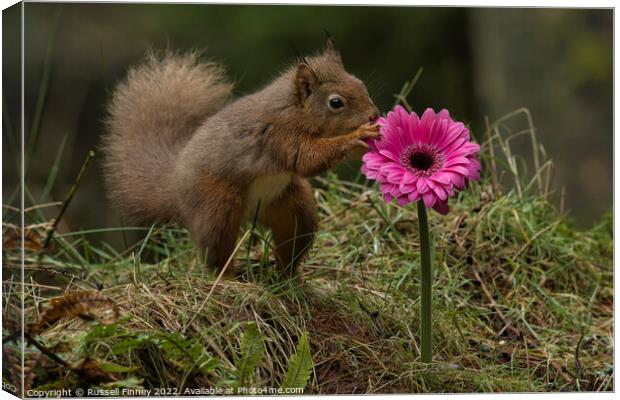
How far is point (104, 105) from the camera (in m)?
4.14

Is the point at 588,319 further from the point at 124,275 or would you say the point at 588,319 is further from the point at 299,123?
the point at 124,275

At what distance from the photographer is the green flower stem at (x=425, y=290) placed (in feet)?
10.1

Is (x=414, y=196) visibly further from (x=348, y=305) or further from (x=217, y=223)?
(x=217, y=223)

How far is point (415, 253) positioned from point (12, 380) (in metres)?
1.64

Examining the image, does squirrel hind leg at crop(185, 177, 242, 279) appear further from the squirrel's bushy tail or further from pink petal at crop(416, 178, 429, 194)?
pink petal at crop(416, 178, 429, 194)

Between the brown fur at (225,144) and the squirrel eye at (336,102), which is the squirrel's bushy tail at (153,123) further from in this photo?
the squirrel eye at (336,102)

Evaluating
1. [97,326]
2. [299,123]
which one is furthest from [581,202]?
[97,326]

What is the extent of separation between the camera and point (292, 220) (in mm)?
3744

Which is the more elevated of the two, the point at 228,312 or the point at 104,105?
the point at 104,105

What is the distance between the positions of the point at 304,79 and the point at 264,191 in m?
0.42

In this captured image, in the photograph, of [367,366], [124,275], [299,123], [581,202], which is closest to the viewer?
[367,366]

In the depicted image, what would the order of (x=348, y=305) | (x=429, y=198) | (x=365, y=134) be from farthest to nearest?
(x=348, y=305)
(x=365, y=134)
(x=429, y=198)

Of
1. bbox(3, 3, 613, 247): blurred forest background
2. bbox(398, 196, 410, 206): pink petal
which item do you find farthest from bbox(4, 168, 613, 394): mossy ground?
bbox(3, 3, 613, 247): blurred forest background

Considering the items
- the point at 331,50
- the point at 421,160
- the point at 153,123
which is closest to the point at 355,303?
the point at 421,160
